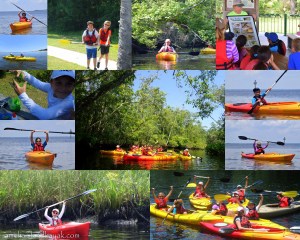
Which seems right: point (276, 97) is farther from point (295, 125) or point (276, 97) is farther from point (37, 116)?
point (37, 116)

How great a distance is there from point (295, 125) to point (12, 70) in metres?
3.44

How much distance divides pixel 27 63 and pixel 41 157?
1139mm

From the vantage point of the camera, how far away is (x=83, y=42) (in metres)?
27.5

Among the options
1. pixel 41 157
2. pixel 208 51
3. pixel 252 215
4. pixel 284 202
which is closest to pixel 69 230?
pixel 41 157

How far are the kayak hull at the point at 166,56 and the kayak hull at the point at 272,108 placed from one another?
0.85 m

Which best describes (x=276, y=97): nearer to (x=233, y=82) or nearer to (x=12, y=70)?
(x=233, y=82)

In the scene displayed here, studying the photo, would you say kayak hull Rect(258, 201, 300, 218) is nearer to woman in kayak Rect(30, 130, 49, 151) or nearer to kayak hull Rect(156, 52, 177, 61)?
kayak hull Rect(156, 52, 177, 61)

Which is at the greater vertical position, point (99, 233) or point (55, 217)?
point (55, 217)

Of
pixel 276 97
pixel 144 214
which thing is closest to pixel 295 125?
pixel 276 97

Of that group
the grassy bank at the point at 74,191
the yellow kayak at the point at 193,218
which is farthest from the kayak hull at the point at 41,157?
the yellow kayak at the point at 193,218

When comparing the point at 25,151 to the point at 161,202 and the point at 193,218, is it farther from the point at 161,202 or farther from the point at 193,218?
the point at 193,218

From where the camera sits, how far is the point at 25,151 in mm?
27703

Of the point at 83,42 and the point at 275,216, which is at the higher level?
the point at 83,42

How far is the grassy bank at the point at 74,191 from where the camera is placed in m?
27.7
